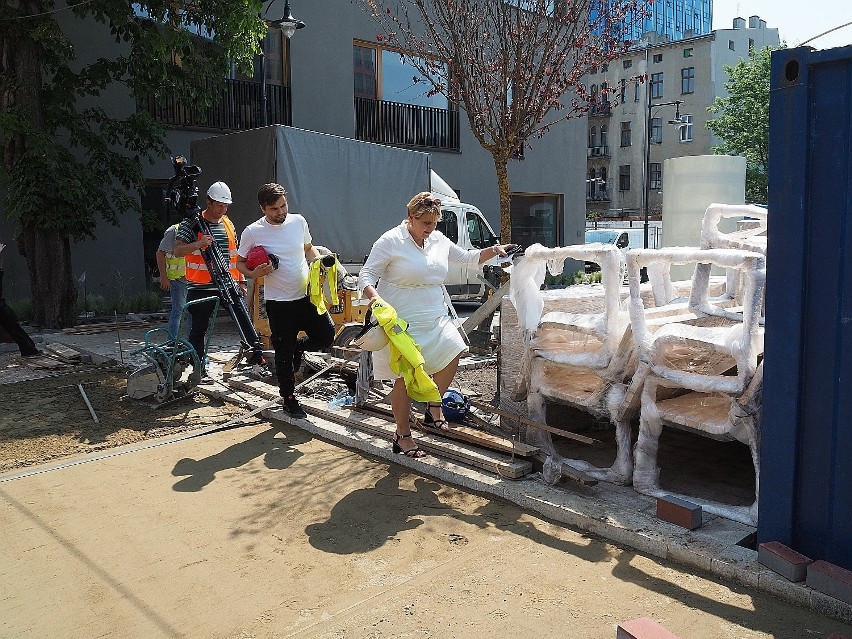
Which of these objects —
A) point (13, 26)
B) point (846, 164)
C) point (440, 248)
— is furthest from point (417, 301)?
point (13, 26)

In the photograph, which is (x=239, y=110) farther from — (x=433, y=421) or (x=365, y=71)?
(x=433, y=421)

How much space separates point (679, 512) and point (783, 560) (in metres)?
0.61

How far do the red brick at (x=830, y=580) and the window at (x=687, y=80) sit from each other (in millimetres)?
57187

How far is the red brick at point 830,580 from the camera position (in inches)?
117

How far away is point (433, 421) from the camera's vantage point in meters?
5.33

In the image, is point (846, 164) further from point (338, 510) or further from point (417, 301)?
point (338, 510)

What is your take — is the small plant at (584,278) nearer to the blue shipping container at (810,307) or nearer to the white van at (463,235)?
the white van at (463,235)

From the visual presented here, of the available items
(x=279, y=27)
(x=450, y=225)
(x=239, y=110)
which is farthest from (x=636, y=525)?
(x=279, y=27)

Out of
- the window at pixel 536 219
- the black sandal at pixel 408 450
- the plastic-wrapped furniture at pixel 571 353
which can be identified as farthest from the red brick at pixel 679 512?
the window at pixel 536 219

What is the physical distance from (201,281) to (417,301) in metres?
2.84

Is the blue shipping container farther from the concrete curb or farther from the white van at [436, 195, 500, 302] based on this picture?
the white van at [436, 195, 500, 302]

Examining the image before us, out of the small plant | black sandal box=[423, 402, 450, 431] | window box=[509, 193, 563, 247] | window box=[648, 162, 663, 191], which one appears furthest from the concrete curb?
window box=[648, 162, 663, 191]

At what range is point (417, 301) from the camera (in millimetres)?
4996

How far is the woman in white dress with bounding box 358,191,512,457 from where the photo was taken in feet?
16.0
